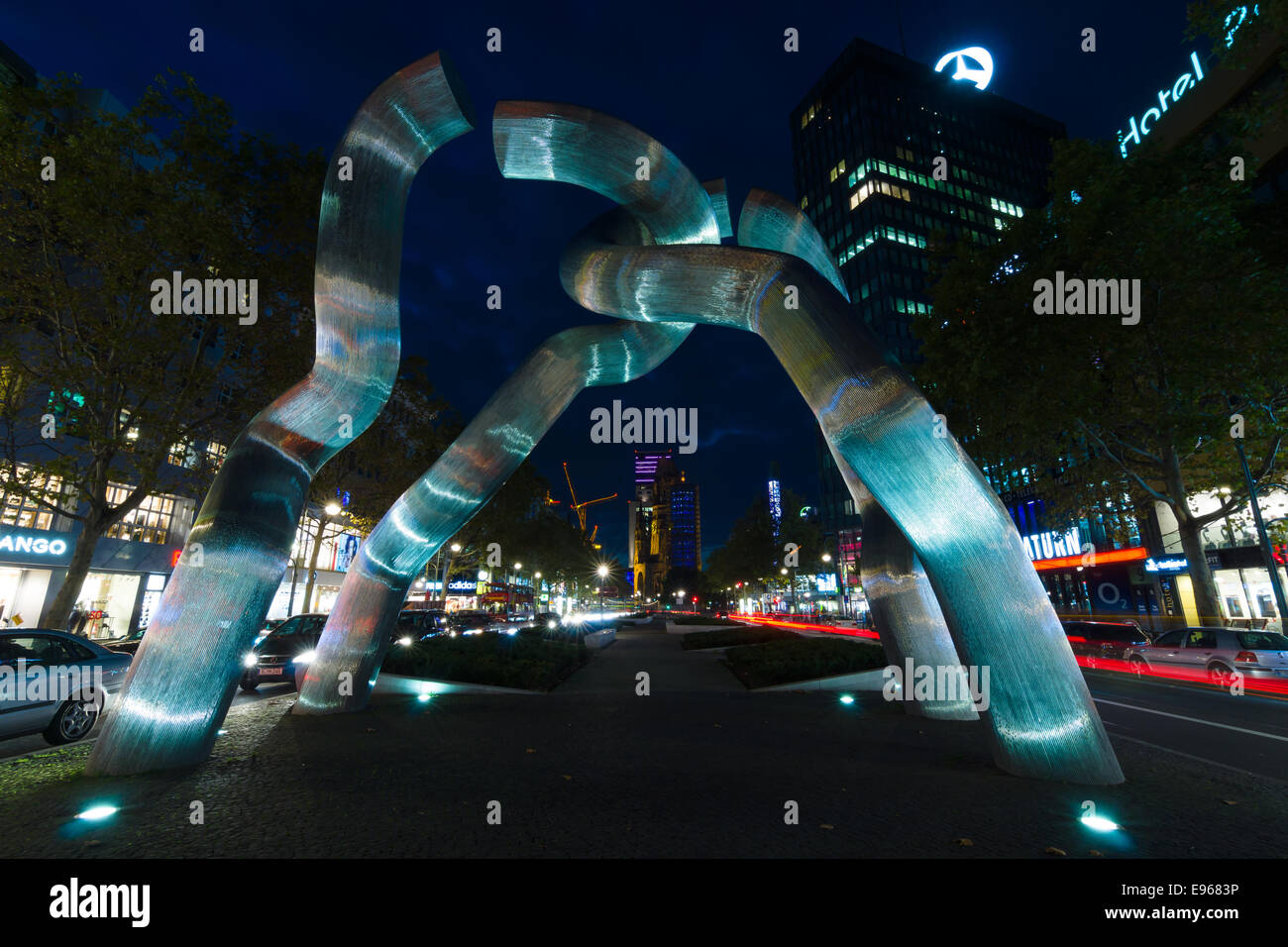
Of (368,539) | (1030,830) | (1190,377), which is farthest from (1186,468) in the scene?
(368,539)

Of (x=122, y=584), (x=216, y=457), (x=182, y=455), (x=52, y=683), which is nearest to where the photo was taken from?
(x=52, y=683)

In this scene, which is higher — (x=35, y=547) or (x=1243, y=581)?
(x=35, y=547)

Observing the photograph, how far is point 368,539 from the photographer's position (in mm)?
9641

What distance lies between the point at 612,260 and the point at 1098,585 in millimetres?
47527

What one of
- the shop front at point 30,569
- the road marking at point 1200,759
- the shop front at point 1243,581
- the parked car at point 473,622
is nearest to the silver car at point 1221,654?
the road marking at point 1200,759

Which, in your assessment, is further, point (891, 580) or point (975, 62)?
point (975, 62)

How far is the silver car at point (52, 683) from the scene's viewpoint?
7.75m

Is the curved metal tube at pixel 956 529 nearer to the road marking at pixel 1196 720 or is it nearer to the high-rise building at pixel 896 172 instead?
the road marking at pixel 1196 720

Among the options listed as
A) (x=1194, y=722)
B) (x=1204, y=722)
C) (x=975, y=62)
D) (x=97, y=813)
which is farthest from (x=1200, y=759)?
(x=975, y=62)

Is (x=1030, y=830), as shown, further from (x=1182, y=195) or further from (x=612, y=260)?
(x=1182, y=195)

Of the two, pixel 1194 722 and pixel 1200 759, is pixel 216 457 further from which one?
pixel 1194 722

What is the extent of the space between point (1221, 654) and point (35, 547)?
42025 millimetres

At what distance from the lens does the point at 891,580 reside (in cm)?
923

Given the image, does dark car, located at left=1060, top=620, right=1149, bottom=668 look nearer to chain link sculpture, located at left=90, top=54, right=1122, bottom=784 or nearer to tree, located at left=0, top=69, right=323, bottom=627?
chain link sculpture, located at left=90, top=54, right=1122, bottom=784
